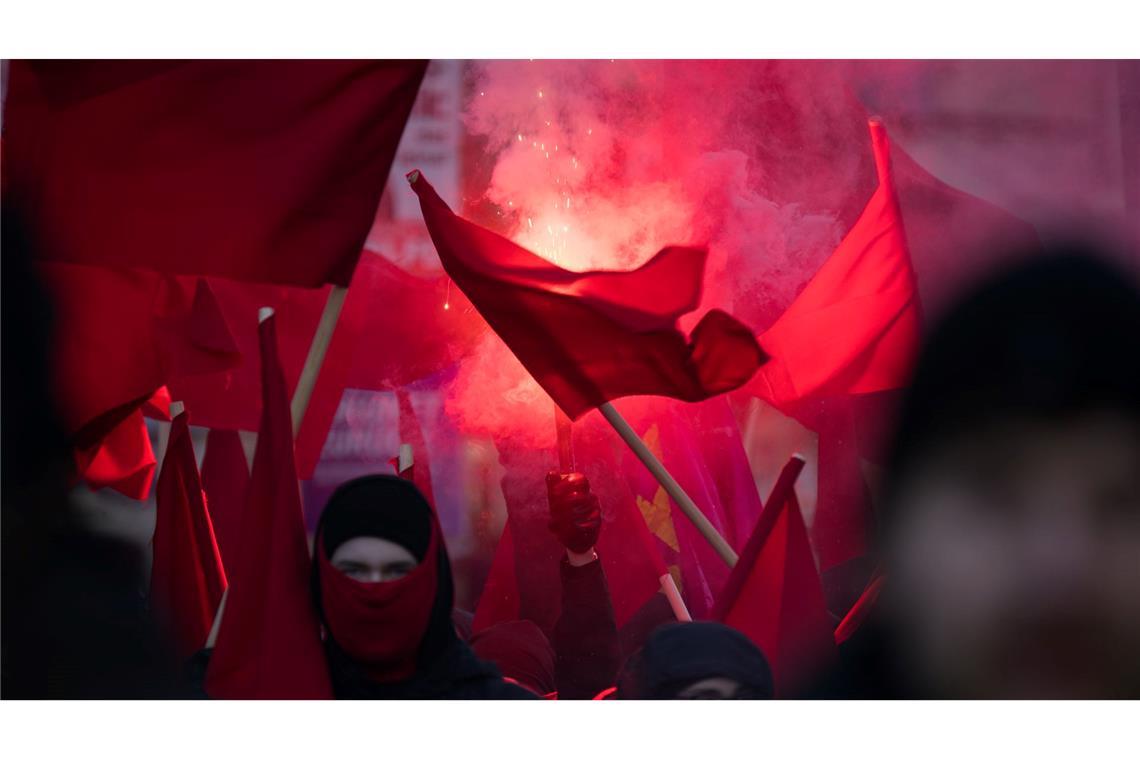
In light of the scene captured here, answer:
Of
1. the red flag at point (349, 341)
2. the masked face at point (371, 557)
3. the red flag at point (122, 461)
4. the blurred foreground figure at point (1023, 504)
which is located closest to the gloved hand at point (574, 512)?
the red flag at point (349, 341)

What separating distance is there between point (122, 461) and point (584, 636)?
1397 millimetres

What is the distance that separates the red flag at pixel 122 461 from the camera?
3537mm

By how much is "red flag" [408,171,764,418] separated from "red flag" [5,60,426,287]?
27 cm

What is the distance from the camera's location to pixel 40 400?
354 cm

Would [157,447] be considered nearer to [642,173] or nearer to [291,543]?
[291,543]

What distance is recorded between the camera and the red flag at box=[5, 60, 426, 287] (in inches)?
115

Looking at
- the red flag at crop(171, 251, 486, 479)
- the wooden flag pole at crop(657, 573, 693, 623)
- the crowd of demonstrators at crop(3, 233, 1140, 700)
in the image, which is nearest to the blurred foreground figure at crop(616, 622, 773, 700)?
the wooden flag pole at crop(657, 573, 693, 623)

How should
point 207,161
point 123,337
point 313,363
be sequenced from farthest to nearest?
point 123,337 → point 207,161 → point 313,363

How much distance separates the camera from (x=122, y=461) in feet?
11.7

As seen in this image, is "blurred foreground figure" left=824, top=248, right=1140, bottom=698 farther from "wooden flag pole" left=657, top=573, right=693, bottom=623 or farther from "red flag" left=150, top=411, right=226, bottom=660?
"red flag" left=150, top=411, right=226, bottom=660

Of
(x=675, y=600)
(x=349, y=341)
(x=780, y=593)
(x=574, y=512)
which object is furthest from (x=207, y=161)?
→ (x=780, y=593)

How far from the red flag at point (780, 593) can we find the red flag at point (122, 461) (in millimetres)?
1665

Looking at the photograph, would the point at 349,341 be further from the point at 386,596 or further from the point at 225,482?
the point at 386,596

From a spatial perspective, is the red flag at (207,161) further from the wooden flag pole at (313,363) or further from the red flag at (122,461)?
the red flag at (122,461)
